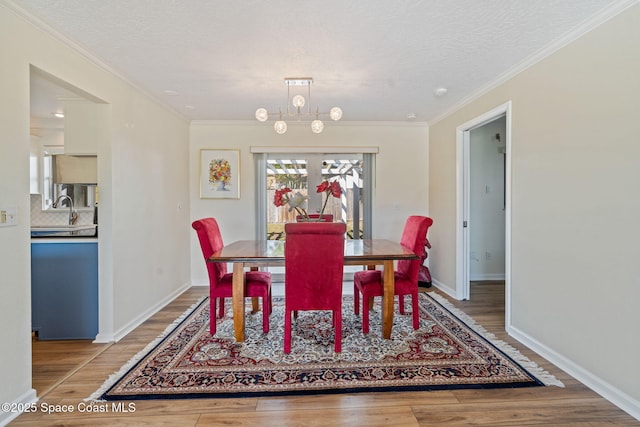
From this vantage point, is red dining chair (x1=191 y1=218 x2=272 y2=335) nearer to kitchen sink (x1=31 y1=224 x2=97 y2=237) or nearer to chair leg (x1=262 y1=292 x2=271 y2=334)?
chair leg (x1=262 y1=292 x2=271 y2=334)

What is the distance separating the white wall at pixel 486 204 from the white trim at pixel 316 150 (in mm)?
1497

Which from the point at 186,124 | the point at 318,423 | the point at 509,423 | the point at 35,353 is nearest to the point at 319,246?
the point at 318,423

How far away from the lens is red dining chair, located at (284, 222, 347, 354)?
6.99ft

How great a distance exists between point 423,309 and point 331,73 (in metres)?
2.54

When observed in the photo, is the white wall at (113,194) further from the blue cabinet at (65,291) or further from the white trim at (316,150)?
the white trim at (316,150)

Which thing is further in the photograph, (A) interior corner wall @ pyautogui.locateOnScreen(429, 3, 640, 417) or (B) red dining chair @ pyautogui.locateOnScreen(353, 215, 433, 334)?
(B) red dining chair @ pyautogui.locateOnScreen(353, 215, 433, 334)

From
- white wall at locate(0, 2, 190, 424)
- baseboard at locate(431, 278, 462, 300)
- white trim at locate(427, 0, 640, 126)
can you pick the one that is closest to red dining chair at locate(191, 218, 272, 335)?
white wall at locate(0, 2, 190, 424)

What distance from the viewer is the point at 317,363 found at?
2148mm

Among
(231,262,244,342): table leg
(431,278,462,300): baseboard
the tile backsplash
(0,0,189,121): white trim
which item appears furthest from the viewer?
the tile backsplash

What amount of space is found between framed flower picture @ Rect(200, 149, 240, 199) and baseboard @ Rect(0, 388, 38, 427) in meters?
2.81

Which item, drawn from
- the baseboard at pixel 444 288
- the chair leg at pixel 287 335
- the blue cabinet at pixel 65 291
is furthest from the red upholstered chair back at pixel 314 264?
the baseboard at pixel 444 288

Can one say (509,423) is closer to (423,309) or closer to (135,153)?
(423,309)

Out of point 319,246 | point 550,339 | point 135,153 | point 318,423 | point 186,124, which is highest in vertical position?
point 186,124

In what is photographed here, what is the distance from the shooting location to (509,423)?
62.4 inches
